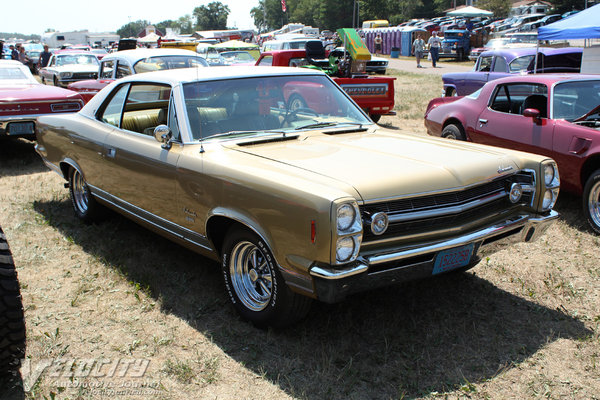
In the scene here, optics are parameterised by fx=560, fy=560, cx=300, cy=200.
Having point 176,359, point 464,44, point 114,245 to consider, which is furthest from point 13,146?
point 464,44

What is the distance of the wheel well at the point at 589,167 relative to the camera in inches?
212

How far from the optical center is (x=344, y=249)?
9.54 feet

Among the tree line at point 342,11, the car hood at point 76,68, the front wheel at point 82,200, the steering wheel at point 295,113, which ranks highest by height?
the tree line at point 342,11

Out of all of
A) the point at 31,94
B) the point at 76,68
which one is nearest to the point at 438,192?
the point at 31,94

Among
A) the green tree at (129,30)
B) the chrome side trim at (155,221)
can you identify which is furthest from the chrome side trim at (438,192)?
the green tree at (129,30)

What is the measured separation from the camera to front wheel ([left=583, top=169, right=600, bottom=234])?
17.3ft

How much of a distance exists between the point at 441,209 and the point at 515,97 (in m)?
4.24

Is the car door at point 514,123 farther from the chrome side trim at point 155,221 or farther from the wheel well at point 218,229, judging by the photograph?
the chrome side trim at point 155,221

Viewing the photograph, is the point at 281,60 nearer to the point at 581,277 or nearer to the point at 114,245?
the point at 114,245

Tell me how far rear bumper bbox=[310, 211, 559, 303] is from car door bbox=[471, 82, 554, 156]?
8.55ft

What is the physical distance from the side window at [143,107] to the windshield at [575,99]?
4.10 m

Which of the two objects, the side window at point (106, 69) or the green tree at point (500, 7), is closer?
the side window at point (106, 69)

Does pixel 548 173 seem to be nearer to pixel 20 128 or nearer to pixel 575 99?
pixel 575 99

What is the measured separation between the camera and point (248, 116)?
4164 mm
